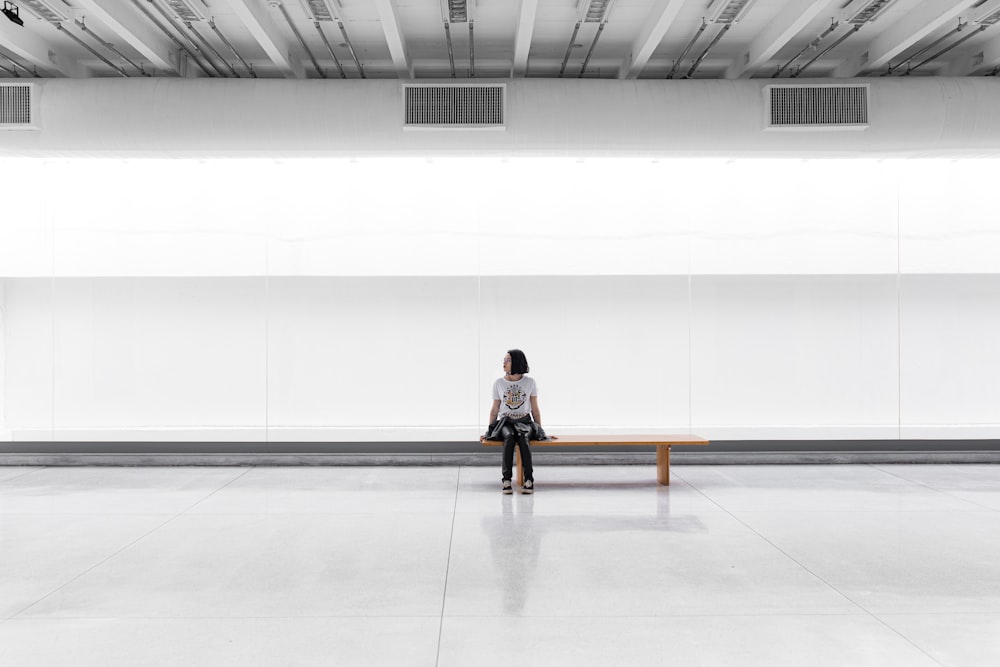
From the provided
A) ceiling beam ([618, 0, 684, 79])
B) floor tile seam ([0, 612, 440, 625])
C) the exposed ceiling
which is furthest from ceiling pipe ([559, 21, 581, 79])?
floor tile seam ([0, 612, 440, 625])

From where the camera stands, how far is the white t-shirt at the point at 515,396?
24.0ft

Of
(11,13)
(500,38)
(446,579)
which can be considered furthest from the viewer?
(500,38)

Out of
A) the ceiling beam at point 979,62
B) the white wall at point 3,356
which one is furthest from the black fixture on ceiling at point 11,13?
the ceiling beam at point 979,62

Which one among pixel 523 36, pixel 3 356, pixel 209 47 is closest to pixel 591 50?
pixel 523 36

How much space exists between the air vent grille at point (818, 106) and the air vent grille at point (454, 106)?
2.67 metres

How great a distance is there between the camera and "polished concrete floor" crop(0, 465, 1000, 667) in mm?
3471

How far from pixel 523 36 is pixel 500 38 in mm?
661

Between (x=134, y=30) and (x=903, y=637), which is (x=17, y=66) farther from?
(x=903, y=637)

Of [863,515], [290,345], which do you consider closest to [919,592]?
[863,515]

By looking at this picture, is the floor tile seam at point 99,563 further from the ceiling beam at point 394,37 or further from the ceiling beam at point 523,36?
the ceiling beam at point 523,36

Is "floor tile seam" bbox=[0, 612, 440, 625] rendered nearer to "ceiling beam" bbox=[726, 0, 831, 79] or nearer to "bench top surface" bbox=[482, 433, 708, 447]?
"bench top surface" bbox=[482, 433, 708, 447]

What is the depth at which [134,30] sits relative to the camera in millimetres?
6520

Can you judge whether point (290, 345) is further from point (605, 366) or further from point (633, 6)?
point (633, 6)

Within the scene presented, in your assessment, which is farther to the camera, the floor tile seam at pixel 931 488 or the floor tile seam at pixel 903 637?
the floor tile seam at pixel 931 488
